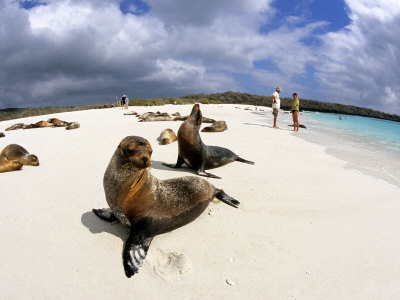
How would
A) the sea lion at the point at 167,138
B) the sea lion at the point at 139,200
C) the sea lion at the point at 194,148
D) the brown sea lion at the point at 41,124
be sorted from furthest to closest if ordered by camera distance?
the brown sea lion at the point at 41,124, the sea lion at the point at 167,138, the sea lion at the point at 194,148, the sea lion at the point at 139,200

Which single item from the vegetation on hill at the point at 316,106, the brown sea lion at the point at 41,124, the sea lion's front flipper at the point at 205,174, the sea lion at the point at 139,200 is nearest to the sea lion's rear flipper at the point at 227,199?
the sea lion at the point at 139,200

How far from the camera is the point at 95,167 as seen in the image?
5.40 m

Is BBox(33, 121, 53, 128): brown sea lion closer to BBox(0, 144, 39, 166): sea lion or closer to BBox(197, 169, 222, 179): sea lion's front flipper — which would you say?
BBox(0, 144, 39, 166): sea lion

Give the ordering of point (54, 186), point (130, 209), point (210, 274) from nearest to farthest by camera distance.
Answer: point (210, 274) < point (130, 209) < point (54, 186)

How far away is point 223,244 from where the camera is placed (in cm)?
288

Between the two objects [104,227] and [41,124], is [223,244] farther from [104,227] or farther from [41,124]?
[41,124]

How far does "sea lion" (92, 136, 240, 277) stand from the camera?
2564 mm

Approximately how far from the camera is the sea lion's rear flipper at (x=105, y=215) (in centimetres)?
318

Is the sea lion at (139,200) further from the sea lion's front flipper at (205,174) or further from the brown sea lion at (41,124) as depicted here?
the brown sea lion at (41,124)

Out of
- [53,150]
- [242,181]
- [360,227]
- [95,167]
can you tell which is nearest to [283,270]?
[360,227]

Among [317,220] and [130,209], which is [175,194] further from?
[317,220]

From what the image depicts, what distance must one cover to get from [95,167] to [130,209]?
3010 mm

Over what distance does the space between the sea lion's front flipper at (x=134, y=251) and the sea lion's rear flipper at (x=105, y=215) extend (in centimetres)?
53

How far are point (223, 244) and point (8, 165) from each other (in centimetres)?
464
